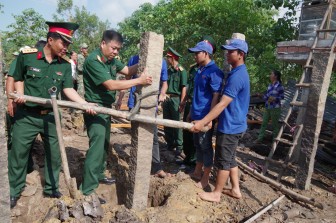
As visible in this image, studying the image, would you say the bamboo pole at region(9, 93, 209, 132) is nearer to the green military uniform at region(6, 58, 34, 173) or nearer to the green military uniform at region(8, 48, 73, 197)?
the green military uniform at region(8, 48, 73, 197)

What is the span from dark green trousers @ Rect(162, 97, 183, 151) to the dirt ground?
52cm

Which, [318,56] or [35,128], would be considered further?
[318,56]

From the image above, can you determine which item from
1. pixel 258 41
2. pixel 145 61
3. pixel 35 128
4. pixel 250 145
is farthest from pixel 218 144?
pixel 258 41

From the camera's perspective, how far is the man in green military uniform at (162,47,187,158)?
5.89 meters

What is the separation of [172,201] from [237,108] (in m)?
1.45

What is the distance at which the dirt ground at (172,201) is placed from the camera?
344cm

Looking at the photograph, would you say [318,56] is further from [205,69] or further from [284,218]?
[284,218]

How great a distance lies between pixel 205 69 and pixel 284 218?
2185 mm

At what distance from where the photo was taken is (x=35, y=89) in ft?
11.3

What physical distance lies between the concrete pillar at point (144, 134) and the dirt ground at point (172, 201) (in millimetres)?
219

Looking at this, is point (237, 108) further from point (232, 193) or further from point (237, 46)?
point (232, 193)

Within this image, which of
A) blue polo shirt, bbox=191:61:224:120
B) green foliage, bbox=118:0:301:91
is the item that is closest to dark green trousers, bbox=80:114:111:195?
blue polo shirt, bbox=191:61:224:120

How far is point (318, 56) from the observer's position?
4.68 metres

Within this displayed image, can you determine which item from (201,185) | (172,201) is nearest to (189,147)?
(201,185)
